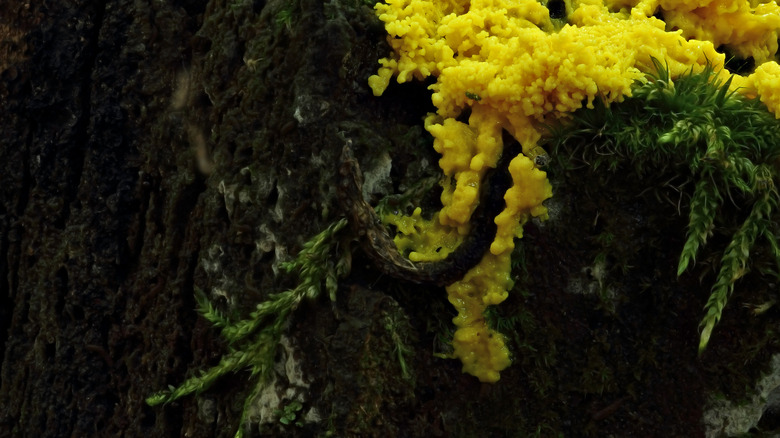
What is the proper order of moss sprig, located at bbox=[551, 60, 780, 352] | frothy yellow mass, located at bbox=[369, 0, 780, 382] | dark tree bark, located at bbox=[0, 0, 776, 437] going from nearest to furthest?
moss sprig, located at bbox=[551, 60, 780, 352] → frothy yellow mass, located at bbox=[369, 0, 780, 382] → dark tree bark, located at bbox=[0, 0, 776, 437]

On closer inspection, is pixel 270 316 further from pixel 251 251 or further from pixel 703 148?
pixel 703 148

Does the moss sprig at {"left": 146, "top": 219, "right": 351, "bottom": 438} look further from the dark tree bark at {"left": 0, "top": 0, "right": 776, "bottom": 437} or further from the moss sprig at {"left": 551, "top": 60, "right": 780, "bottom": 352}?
the moss sprig at {"left": 551, "top": 60, "right": 780, "bottom": 352}

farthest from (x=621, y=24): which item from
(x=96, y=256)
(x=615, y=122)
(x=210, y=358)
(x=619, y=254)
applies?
(x=96, y=256)

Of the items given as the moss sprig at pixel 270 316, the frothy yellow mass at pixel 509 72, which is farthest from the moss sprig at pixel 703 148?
the moss sprig at pixel 270 316

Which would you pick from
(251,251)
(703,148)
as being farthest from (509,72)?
(251,251)

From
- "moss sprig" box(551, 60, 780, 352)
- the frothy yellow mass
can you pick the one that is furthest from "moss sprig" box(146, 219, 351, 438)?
"moss sprig" box(551, 60, 780, 352)

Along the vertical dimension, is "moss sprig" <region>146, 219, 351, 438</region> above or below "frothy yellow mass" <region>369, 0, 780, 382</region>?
below
